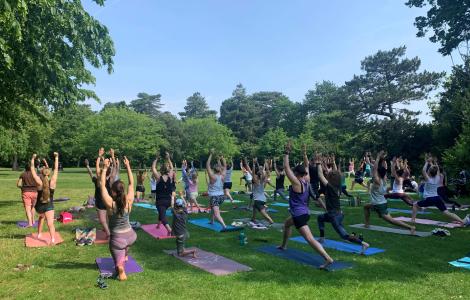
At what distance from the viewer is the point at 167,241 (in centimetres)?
1041

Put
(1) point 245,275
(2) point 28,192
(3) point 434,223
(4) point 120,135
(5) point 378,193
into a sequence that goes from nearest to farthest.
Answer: (1) point 245,275 < (5) point 378,193 < (2) point 28,192 < (3) point 434,223 < (4) point 120,135

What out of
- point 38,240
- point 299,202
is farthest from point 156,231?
point 299,202

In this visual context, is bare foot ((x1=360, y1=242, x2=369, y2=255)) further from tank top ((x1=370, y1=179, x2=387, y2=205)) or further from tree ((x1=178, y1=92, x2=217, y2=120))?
tree ((x1=178, y1=92, x2=217, y2=120))

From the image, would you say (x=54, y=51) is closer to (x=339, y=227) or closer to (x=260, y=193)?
(x=260, y=193)

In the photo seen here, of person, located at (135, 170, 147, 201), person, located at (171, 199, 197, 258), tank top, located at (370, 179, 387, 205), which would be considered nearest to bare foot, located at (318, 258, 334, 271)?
person, located at (171, 199, 197, 258)

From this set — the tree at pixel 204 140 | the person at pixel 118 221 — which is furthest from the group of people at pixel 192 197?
the tree at pixel 204 140

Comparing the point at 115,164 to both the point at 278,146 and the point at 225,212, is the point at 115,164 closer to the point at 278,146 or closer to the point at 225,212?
the point at 225,212

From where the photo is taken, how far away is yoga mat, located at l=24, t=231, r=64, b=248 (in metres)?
9.85

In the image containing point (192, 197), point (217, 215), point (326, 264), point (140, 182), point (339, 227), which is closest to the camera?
point (326, 264)

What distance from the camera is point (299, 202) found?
795 centimetres

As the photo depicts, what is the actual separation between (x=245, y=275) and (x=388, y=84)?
46.6 meters

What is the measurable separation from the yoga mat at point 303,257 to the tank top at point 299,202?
3.63ft

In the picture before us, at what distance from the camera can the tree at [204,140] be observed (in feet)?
256

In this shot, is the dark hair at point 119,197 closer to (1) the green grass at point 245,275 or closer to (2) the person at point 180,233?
(1) the green grass at point 245,275
